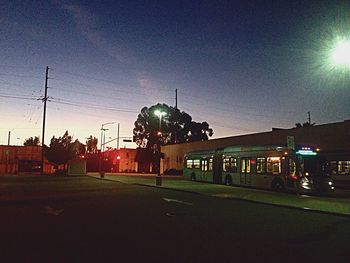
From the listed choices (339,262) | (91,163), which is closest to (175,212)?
(339,262)

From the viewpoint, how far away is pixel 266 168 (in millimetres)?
28078

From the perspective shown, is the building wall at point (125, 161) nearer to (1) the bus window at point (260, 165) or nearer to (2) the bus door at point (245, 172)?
(2) the bus door at point (245, 172)

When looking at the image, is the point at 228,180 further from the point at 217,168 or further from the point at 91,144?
the point at 91,144

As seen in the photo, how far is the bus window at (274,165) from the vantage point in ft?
87.4

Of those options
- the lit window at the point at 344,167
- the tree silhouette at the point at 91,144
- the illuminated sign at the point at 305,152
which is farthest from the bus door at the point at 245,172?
the tree silhouette at the point at 91,144

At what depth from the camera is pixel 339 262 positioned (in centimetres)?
773

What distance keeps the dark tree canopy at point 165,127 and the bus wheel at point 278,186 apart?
203 feet

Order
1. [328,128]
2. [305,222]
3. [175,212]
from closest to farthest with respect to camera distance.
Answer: [305,222] < [175,212] < [328,128]

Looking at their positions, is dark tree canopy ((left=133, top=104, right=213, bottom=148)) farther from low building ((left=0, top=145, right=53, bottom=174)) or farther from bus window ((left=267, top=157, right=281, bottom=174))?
bus window ((left=267, top=157, right=281, bottom=174))

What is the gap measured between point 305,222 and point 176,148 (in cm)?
6048

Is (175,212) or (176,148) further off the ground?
(176,148)

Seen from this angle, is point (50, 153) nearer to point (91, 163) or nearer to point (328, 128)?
point (91, 163)

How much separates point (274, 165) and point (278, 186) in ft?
4.94

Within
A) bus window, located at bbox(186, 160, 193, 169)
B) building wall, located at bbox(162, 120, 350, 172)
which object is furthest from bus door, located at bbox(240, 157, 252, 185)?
bus window, located at bbox(186, 160, 193, 169)
